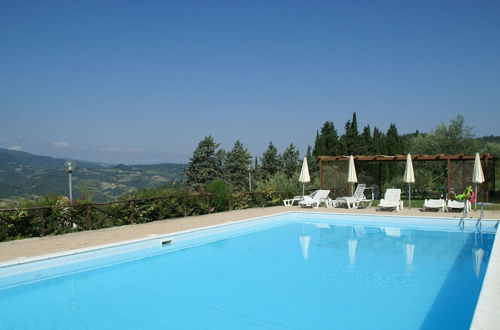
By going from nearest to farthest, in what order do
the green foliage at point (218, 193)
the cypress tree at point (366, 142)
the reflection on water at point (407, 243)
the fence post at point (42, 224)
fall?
the reflection on water at point (407, 243) → the fence post at point (42, 224) → the green foliage at point (218, 193) → the cypress tree at point (366, 142)

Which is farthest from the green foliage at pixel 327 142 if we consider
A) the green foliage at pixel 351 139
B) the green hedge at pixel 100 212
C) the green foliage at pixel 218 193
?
the green foliage at pixel 218 193

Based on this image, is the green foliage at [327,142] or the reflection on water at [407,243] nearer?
the reflection on water at [407,243]

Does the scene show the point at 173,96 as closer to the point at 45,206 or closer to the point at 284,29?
the point at 284,29

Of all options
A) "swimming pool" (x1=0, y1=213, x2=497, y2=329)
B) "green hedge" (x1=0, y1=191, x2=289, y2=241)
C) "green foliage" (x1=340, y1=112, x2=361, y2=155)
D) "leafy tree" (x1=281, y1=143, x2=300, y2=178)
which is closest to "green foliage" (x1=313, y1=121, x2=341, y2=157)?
"green foliage" (x1=340, y1=112, x2=361, y2=155)

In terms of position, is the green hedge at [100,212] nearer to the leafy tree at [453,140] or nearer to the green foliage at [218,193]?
the green foliage at [218,193]

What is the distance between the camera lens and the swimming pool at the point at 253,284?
4.93 metres

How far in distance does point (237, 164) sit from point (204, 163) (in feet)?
9.29

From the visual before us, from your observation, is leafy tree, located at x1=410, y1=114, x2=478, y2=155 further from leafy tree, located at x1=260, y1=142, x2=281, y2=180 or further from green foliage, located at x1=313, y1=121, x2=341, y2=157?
leafy tree, located at x1=260, y1=142, x2=281, y2=180

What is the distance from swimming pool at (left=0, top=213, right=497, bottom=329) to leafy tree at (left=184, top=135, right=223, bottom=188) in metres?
21.3

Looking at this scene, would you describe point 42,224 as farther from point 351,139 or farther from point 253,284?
point 351,139

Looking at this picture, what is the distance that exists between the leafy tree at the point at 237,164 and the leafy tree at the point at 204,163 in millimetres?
879

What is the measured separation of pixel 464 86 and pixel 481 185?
322 inches

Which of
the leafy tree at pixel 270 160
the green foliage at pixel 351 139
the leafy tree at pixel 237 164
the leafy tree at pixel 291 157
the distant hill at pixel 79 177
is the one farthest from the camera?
the distant hill at pixel 79 177

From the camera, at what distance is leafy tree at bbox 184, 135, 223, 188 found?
3161cm
